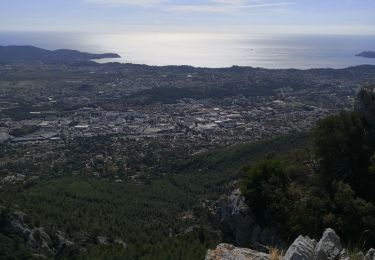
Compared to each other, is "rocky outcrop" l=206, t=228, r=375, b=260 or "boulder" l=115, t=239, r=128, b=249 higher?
"rocky outcrop" l=206, t=228, r=375, b=260

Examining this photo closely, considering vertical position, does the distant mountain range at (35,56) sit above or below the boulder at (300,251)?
above

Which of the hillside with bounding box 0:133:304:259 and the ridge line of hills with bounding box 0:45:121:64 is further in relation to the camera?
the ridge line of hills with bounding box 0:45:121:64

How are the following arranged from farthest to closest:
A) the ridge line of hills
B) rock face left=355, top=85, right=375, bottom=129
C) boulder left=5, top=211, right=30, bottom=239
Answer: the ridge line of hills, boulder left=5, top=211, right=30, bottom=239, rock face left=355, top=85, right=375, bottom=129

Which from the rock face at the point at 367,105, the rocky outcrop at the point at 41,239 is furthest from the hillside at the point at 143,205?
the rock face at the point at 367,105

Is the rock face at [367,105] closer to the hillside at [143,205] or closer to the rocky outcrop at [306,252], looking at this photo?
the hillside at [143,205]

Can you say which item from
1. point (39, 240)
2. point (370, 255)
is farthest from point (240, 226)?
point (39, 240)

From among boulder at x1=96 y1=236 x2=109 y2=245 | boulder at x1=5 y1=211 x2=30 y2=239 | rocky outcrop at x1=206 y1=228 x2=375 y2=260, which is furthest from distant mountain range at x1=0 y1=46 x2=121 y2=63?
rocky outcrop at x1=206 y1=228 x2=375 y2=260

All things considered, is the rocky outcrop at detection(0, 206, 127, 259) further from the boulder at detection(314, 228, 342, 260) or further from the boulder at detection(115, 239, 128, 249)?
the boulder at detection(314, 228, 342, 260)

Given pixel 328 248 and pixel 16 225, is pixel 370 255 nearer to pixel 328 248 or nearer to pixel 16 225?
pixel 328 248
